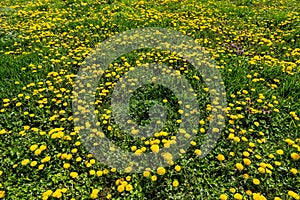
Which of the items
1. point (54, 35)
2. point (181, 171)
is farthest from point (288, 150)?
point (54, 35)

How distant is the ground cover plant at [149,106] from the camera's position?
105 inches

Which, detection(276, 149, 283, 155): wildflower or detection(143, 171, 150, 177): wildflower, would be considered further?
detection(276, 149, 283, 155): wildflower

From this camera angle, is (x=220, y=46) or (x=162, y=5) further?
(x=162, y=5)

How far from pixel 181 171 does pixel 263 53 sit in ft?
11.2

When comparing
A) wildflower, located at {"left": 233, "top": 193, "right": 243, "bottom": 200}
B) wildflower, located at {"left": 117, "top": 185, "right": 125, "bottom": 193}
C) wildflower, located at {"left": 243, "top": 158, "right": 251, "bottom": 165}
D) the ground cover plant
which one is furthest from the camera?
wildflower, located at {"left": 243, "top": 158, "right": 251, "bottom": 165}

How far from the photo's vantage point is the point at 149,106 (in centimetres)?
379

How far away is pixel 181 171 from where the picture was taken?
2791 mm

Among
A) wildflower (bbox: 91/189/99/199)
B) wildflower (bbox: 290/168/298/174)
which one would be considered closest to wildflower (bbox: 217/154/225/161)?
wildflower (bbox: 290/168/298/174)

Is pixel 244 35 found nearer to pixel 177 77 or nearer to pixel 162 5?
pixel 177 77

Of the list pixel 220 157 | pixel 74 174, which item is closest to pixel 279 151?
pixel 220 157

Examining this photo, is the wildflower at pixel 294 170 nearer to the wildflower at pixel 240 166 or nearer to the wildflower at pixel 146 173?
the wildflower at pixel 240 166

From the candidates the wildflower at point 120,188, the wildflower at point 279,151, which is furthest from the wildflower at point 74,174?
the wildflower at point 279,151

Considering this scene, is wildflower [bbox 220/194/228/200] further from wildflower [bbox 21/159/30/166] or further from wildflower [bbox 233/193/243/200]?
wildflower [bbox 21/159/30/166]

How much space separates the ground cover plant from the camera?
267cm
